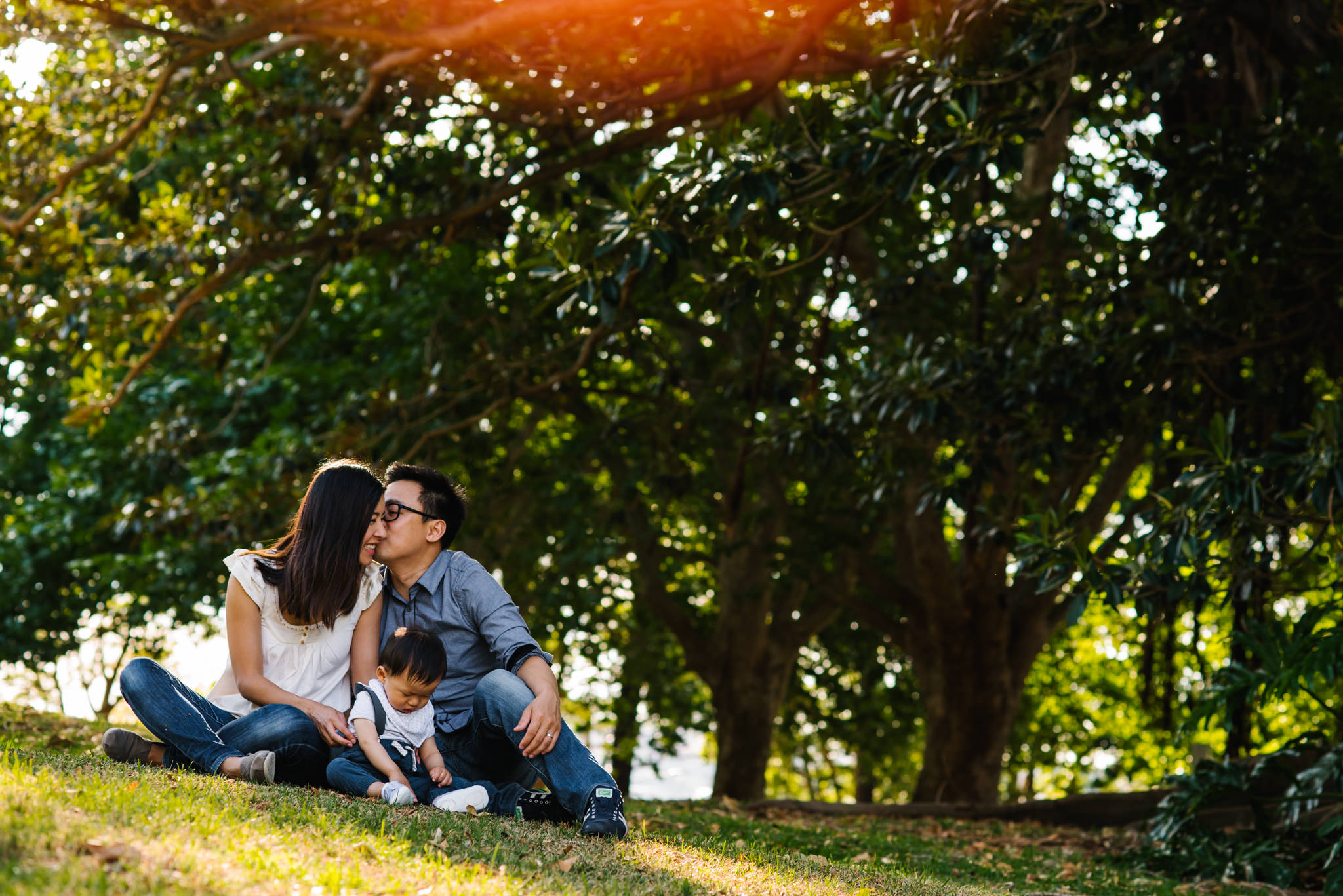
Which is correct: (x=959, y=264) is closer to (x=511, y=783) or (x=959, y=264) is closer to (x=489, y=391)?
(x=489, y=391)

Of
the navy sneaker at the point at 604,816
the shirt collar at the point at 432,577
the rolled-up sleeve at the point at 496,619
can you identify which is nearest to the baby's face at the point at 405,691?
the rolled-up sleeve at the point at 496,619

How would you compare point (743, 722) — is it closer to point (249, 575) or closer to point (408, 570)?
point (408, 570)

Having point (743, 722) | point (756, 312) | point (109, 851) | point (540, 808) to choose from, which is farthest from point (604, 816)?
point (743, 722)

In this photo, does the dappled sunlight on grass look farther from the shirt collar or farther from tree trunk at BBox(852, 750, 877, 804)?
tree trunk at BBox(852, 750, 877, 804)

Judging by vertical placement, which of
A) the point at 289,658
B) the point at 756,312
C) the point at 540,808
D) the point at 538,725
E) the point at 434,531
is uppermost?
the point at 756,312

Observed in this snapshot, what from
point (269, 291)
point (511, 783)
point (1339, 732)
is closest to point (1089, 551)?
point (1339, 732)

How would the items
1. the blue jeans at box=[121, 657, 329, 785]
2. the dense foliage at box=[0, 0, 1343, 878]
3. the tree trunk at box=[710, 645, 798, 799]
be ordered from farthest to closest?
the tree trunk at box=[710, 645, 798, 799] < the dense foliage at box=[0, 0, 1343, 878] < the blue jeans at box=[121, 657, 329, 785]

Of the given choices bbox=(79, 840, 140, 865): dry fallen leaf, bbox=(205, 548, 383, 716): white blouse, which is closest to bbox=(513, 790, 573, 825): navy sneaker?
bbox=(205, 548, 383, 716): white blouse

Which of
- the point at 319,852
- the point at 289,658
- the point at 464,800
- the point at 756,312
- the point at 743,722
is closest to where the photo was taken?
the point at 319,852

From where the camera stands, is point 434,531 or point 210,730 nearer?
point 210,730

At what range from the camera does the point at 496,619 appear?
14.5ft

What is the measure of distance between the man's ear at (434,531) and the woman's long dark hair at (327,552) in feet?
0.78

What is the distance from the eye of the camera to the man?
4.10m

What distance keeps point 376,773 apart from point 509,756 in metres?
0.51
